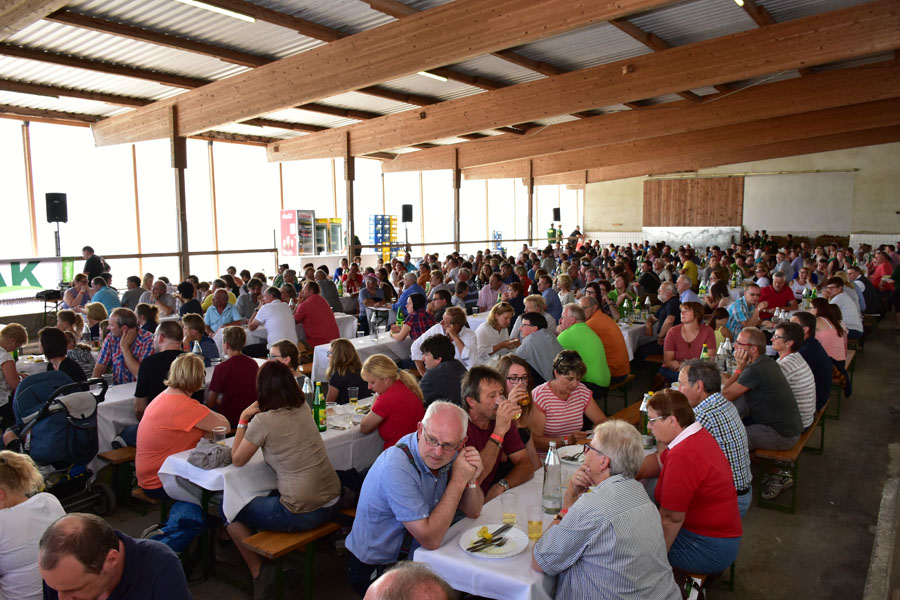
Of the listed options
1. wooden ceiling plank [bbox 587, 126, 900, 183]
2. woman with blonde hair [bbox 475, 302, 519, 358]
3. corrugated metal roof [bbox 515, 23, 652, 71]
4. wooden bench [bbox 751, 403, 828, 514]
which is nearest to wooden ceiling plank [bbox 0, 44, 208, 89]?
corrugated metal roof [bbox 515, 23, 652, 71]

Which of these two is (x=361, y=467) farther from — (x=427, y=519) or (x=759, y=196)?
(x=759, y=196)

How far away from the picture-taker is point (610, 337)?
5941mm

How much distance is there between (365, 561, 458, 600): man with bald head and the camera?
1435mm

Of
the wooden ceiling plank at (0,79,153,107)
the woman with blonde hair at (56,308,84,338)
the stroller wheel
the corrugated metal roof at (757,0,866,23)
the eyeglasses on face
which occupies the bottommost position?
the stroller wheel

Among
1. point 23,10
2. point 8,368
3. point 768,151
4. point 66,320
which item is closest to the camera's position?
point 8,368

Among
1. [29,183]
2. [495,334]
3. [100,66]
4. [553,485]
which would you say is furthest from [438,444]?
[29,183]

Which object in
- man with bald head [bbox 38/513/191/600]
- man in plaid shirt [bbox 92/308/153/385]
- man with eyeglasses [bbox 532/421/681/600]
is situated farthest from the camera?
man in plaid shirt [bbox 92/308/153/385]

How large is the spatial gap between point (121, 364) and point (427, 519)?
386cm

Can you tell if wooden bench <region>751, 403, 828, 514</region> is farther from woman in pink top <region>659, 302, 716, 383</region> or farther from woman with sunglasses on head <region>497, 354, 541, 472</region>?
woman with sunglasses on head <region>497, 354, 541, 472</region>

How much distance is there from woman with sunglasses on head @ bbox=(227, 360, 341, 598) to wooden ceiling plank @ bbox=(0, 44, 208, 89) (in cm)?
810

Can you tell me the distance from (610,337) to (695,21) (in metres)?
5.26

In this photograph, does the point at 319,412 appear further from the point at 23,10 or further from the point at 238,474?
the point at 23,10

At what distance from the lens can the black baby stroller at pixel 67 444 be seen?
13.4 ft

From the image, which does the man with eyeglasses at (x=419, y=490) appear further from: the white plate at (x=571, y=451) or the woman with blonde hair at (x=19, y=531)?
the woman with blonde hair at (x=19, y=531)
